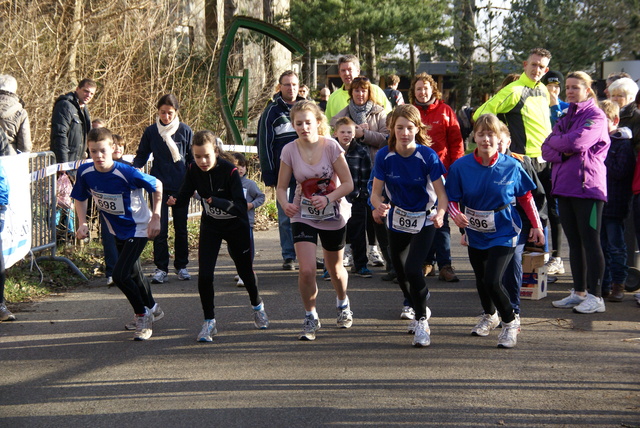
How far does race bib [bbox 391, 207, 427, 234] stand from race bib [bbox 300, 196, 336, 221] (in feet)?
1.61

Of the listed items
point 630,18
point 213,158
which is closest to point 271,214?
point 213,158

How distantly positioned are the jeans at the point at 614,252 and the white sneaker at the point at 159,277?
4582 mm

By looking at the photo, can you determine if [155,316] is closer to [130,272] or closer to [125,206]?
[130,272]

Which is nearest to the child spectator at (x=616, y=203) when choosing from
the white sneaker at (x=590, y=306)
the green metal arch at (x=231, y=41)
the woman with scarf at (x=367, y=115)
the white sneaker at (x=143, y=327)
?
the white sneaker at (x=590, y=306)

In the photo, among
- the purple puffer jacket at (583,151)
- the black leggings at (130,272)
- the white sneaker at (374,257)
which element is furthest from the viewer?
the white sneaker at (374,257)

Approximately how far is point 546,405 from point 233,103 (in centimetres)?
1416

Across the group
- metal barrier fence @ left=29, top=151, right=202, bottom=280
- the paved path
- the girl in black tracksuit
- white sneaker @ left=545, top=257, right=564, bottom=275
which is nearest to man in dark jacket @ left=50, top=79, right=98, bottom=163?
metal barrier fence @ left=29, top=151, right=202, bottom=280

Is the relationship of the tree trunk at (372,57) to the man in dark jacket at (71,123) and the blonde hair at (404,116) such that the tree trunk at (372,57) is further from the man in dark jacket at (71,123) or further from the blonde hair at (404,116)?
the blonde hair at (404,116)

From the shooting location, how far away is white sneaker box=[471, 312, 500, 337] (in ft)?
23.4

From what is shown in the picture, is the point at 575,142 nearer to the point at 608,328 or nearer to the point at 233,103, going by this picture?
the point at 608,328

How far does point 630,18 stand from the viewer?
3231cm

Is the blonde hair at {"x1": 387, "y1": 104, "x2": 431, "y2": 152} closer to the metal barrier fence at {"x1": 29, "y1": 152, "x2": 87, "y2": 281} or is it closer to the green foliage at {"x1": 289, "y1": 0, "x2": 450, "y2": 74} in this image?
the metal barrier fence at {"x1": 29, "y1": 152, "x2": 87, "y2": 281}

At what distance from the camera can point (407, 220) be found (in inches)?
273

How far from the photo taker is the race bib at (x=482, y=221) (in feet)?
22.1
